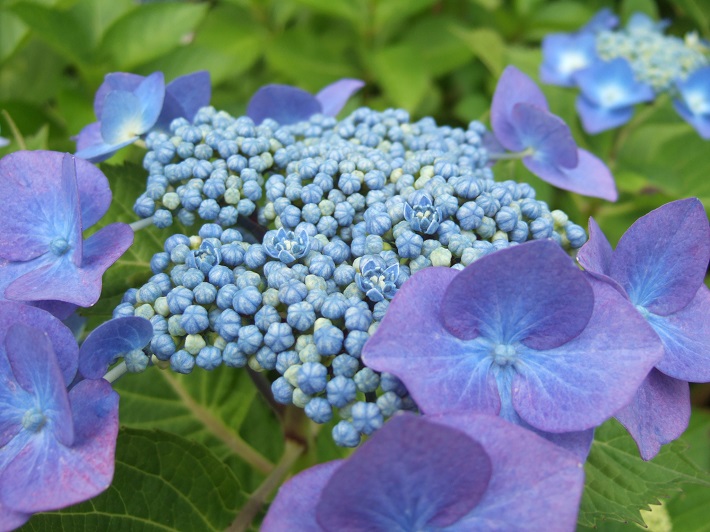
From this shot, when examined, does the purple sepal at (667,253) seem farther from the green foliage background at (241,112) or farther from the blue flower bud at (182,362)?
the blue flower bud at (182,362)

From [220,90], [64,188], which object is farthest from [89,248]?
[220,90]

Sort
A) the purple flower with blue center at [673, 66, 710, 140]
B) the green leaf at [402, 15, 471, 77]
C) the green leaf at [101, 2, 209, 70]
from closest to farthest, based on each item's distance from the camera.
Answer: the green leaf at [101, 2, 209, 70] < the purple flower with blue center at [673, 66, 710, 140] < the green leaf at [402, 15, 471, 77]

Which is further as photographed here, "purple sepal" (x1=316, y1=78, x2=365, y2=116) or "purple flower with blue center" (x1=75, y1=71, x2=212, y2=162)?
"purple sepal" (x1=316, y1=78, x2=365, y2=116)

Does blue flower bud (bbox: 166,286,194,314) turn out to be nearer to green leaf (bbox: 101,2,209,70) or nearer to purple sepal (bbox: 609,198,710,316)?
purple sepal (bbox: 609,198,710,316)

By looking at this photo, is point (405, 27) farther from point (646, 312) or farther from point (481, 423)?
point (481, 423)

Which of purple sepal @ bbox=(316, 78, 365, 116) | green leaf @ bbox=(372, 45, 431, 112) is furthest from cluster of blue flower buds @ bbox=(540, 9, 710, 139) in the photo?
purple sepal @ bbox=(316, 78, 365, 116)

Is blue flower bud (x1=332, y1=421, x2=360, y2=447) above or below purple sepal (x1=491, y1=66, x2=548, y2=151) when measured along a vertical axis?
below
